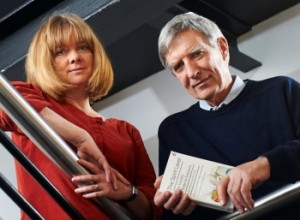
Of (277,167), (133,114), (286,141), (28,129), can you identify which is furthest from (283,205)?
(133,114)

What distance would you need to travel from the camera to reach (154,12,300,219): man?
4.68 ft

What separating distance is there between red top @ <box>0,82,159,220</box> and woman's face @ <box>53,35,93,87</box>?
2.7 inches

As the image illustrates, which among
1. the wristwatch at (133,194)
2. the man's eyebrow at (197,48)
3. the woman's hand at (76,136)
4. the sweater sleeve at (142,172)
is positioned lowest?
the sweater sleeve at (142,172)

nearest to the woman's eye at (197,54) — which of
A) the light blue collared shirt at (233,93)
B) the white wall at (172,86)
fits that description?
the light blue collared shirt at (233,93)

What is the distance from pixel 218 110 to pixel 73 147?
0.39m

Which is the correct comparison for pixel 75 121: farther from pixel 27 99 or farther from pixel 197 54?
pixel 197 54

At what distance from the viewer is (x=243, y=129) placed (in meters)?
1.48

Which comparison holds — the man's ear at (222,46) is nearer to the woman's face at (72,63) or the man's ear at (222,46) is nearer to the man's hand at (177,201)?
the woman's face at (72,63)

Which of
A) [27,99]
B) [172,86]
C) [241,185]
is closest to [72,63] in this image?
[27,99]

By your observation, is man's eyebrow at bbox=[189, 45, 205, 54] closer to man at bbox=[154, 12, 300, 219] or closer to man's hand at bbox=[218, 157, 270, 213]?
man at bbox=[154, 12, 300, 219]

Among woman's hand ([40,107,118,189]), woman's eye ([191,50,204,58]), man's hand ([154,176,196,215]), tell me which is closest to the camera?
man's hand ([154,176,196,215])

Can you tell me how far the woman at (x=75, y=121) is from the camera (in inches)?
53.7

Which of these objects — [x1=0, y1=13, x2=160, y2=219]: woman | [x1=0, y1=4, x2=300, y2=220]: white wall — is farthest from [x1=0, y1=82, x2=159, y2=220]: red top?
[x1=0, y1=4, x2=300, y2=220]: white wall

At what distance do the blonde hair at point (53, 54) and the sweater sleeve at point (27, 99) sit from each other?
0.11 feet
